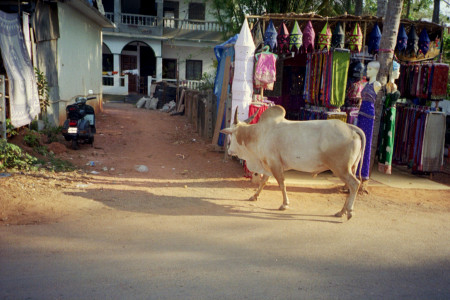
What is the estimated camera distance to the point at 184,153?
10055 millimetres

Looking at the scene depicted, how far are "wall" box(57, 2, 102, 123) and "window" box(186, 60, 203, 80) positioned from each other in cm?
1083

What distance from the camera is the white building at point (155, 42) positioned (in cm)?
2503

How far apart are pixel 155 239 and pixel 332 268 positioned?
1976mm

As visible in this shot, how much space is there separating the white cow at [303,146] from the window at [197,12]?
2239 centimetres

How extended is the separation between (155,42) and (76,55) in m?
13.3

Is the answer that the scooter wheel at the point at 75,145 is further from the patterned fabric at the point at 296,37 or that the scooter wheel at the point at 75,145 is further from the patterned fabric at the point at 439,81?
the patterned fabric at the point at 439,81

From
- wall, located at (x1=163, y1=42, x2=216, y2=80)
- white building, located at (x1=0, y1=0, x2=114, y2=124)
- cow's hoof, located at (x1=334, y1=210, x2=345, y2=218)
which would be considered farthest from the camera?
wall, located at (x1=163, y1=42, x2=216, y2=80)

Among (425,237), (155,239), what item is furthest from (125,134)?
(425,237)

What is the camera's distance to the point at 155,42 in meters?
25.6

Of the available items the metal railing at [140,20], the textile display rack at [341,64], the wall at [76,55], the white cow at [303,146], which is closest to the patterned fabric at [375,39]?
the textile display rack at [341,64]

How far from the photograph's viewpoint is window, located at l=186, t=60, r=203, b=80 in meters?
27.3

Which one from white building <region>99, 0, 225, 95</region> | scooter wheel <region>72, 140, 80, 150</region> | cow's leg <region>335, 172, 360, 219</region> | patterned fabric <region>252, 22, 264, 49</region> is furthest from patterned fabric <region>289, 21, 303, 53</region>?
white building <region>99, 0, 225, 95</region>

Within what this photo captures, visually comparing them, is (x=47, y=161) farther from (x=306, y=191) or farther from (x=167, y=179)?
(x=306, y=191)

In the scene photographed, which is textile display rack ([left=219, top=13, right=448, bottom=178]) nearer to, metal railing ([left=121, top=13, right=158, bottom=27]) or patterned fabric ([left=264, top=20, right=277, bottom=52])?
patterned fabric ([left=264, top=20, right=277, bottom=52])
